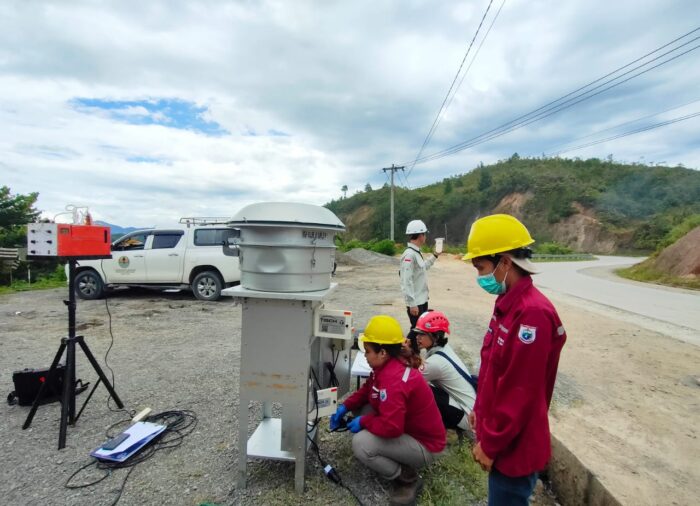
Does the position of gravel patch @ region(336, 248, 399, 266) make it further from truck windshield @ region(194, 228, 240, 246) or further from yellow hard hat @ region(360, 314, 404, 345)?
yellow hard hat @ region(360, 314, 404, 345)

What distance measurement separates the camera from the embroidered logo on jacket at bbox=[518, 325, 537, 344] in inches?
62.5

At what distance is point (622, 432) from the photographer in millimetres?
3740

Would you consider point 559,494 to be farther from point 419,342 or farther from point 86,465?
point 86,465

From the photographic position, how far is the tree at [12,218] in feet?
55.6

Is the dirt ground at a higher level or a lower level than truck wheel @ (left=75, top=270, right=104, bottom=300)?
lower

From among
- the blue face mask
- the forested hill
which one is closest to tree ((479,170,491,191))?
the forested hill

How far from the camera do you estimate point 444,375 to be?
3426 mm

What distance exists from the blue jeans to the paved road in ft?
24.1

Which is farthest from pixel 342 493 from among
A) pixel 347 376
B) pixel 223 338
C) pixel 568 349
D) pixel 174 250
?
pixel 174 250

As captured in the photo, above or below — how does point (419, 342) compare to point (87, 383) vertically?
above

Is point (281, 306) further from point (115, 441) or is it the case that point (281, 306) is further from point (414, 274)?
point (414, 274)

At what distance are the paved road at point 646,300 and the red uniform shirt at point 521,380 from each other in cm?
739

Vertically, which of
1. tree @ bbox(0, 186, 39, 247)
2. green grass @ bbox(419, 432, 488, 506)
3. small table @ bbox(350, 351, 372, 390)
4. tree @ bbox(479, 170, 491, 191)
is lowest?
green grass @ bbox(419, 432, 488, 506)

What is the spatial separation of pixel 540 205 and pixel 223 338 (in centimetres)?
4954
